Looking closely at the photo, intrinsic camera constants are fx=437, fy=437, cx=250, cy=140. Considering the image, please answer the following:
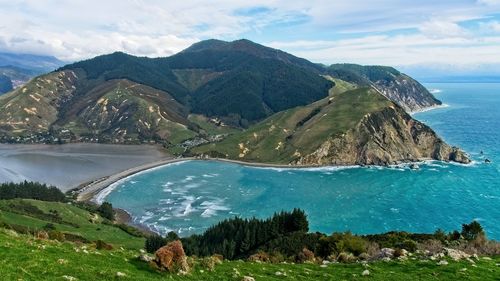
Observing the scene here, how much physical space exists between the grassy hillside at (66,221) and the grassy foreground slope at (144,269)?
73.1 meters

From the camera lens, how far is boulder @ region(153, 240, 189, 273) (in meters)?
28.8

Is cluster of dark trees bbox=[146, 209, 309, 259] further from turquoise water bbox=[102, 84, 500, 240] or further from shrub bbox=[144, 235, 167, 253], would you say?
turquoise water bbox=[102, 84, 500, 240]

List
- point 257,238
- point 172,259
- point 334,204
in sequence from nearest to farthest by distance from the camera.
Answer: point 172,259 < point 257,238 < point 334,204

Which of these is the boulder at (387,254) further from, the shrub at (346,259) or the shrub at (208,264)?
the shrub at (208,264)

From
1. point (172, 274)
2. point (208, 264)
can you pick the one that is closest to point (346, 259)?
point (208, 264)

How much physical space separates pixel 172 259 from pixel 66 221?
10990 cm

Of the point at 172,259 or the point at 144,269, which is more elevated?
the point at 172,259

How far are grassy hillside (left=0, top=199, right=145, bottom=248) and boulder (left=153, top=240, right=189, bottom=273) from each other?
75.9 meters

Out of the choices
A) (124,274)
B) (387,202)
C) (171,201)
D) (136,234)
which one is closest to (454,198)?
(387,202)

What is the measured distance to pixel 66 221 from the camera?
126750mm

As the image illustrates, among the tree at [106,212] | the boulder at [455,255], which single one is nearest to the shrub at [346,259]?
the boulder at [455,255]

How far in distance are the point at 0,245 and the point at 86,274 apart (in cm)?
683

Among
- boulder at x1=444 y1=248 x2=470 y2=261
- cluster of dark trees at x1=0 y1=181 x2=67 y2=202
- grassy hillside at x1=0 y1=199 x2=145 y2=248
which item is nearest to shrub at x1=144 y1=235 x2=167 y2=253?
grassy hillside at x1=0 y1=199 x2=145 y2=248

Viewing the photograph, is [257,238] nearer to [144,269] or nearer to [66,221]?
[66,221]
